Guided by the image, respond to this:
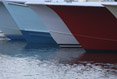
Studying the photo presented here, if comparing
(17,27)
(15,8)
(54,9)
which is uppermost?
(54,9)

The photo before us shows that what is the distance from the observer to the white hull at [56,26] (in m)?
19.0

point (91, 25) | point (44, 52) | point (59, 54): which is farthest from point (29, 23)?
point (91, 25)

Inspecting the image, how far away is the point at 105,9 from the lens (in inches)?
634

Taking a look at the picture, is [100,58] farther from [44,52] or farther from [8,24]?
[8,24]

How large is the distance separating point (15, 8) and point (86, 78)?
36.2 feet

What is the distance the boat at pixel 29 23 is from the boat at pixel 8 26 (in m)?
2.18

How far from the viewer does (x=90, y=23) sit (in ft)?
56.1

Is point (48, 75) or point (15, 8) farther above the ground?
point (48, 75)

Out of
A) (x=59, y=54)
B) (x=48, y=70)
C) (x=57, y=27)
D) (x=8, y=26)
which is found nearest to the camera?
(x=48, y=70)


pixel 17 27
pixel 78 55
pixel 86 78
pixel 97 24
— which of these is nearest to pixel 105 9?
pixel 97 24

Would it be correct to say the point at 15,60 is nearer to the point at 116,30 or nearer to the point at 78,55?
the point at 78,55

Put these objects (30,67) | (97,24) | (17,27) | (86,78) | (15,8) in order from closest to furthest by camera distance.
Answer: (86,78), (30,67), (97,24), (15,8), (17,27)

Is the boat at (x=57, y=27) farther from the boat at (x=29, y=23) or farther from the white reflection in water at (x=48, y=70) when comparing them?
the white reflection in water at (x=48, y=70)

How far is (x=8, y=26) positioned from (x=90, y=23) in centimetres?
914
